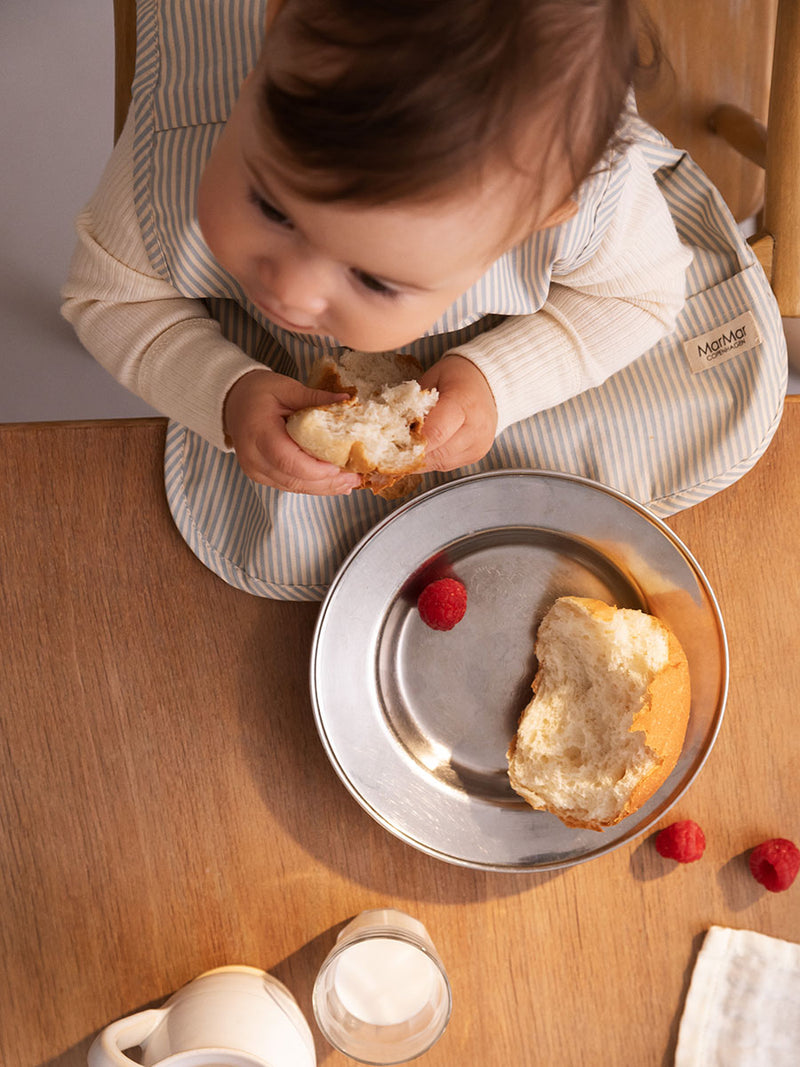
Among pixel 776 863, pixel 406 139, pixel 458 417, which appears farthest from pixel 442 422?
pixel 776 863

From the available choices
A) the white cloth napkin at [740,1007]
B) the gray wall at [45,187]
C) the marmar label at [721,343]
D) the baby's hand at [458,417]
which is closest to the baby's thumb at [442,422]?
the baby's hand at [458,417]

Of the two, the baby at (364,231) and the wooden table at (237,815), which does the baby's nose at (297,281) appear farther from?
the wooden table at (237,815)

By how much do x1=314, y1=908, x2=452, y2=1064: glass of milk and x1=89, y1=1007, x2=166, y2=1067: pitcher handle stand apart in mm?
136

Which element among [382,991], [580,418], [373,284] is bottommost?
[382,991]

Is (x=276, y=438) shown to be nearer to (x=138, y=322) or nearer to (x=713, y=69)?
(x=138, y=322)

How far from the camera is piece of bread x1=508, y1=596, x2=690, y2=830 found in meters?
0.69

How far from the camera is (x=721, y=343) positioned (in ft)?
2.57

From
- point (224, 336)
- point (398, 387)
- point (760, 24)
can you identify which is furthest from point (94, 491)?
point (760, 24)

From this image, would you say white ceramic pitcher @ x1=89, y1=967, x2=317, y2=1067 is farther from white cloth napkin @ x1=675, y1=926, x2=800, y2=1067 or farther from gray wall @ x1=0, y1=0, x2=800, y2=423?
gray wall @ x1=0, y1=0, x2=800, y2=423

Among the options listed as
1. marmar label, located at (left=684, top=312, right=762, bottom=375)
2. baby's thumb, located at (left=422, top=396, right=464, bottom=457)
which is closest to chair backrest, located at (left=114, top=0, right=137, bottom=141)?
baby's thumb, located at (left=422, top=396, right=464, bottom=457)

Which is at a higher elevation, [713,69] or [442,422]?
[713,69]

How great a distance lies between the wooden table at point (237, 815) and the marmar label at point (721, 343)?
0.28 feet

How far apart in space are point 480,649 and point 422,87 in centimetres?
45

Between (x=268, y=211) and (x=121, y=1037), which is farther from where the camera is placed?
(x=121, y=1037)
